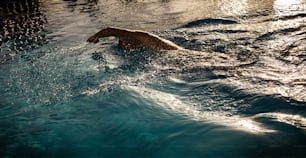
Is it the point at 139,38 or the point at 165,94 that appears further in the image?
the point at 139,38

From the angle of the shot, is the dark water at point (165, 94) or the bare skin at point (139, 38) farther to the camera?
the bare skin at point (139, 38)

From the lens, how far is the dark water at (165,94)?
11.5 feet

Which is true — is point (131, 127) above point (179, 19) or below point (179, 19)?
below

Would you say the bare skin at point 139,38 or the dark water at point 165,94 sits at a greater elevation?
the bare skin at point 139,38

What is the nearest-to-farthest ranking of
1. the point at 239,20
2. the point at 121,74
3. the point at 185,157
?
the point at 185,157 < the point at 121,74 < the point at 239,20

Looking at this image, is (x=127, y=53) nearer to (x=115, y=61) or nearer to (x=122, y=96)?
(x=115, y=61)

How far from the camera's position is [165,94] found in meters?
4.73

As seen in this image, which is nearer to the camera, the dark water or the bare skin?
the dark water

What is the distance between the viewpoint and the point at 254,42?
687 centimetres

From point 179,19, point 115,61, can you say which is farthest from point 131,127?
point 179,19

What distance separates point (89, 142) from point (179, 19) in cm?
737

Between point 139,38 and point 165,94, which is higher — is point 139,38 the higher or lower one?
the higher one

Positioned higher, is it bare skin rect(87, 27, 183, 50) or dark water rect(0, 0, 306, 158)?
bare skin rect(87, 27, 183, 50)

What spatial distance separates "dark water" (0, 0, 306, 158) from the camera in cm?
350
